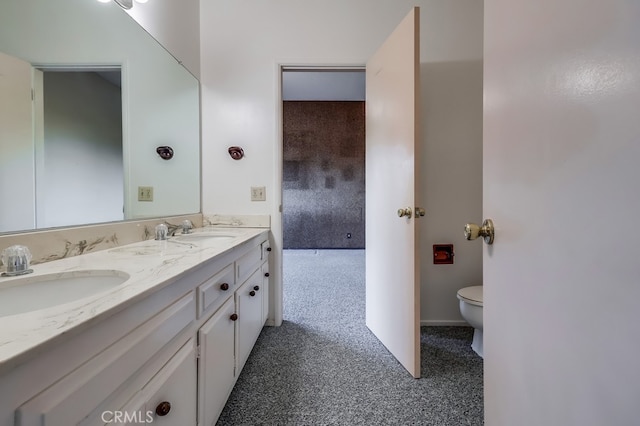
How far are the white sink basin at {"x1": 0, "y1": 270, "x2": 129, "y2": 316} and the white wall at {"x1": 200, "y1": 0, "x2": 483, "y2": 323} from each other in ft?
4.00

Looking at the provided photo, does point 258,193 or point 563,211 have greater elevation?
point 258,193

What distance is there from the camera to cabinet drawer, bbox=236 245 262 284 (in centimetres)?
127

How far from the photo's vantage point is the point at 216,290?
39.3 inches

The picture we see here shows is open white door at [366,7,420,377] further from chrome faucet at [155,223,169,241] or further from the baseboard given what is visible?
chrome faucet at [155,223,169,241]

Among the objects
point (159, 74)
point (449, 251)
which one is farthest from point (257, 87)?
point (449, 251)

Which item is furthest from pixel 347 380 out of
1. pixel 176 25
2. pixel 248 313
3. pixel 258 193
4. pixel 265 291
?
pixel 176 25

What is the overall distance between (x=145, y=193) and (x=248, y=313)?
882 millimetres

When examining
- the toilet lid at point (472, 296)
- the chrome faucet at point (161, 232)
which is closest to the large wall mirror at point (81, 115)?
the chrome faucet at point (161, 232)

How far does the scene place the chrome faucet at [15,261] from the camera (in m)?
0.71

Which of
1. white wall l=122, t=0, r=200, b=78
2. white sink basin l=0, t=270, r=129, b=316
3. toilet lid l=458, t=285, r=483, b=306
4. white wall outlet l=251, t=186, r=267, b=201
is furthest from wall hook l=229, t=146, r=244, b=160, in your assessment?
toilet lid l=458, t=285, r=483, b=306

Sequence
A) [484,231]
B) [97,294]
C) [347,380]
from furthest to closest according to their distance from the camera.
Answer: [347,380] → [484,231] → [97,294]

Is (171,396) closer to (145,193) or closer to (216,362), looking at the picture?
(216,362)

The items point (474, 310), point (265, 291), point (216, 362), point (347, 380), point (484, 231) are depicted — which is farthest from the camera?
point (265, 291)

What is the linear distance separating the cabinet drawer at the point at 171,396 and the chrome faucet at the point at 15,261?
477 millimetres
